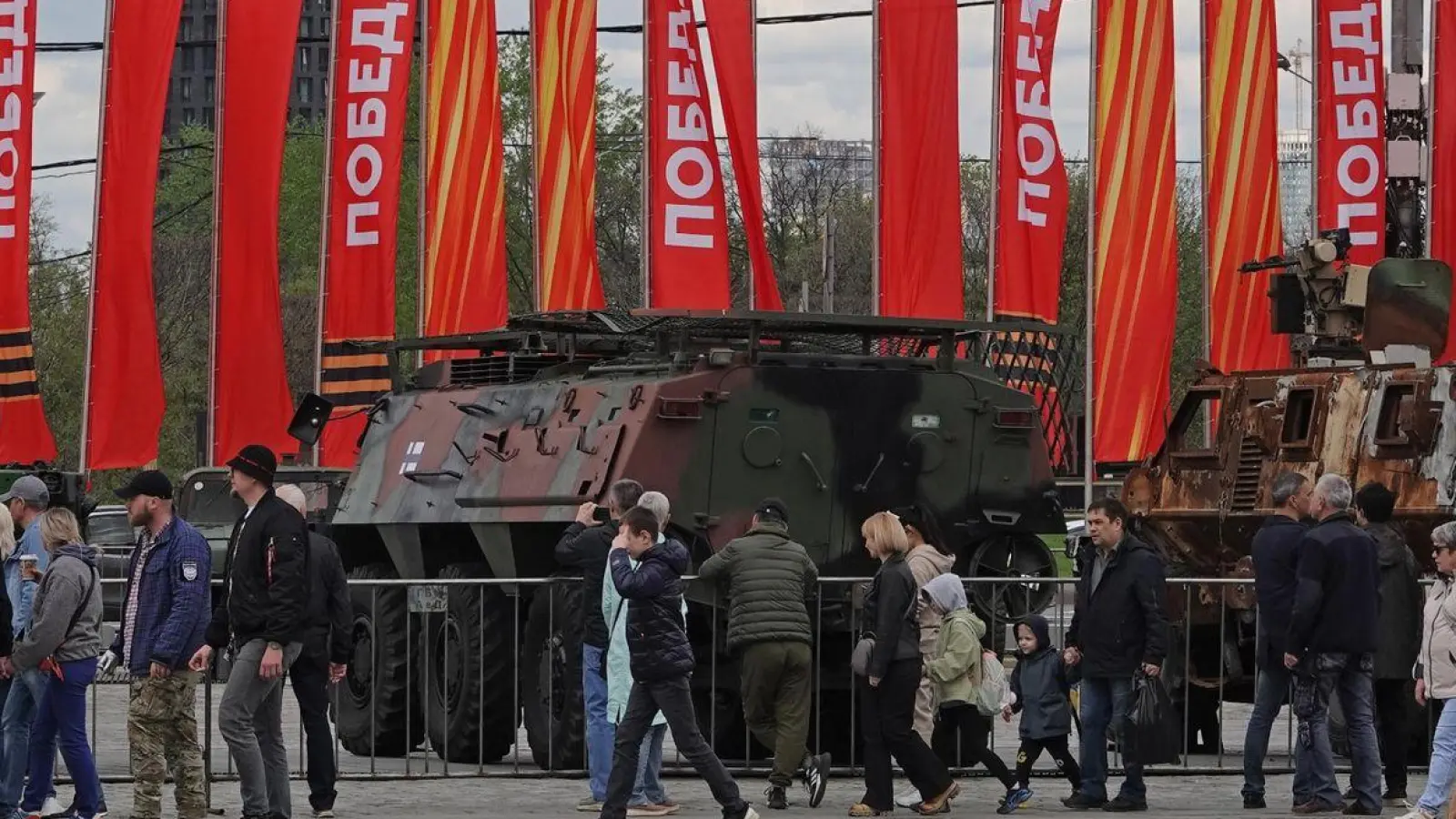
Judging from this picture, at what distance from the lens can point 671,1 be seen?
3025 cm

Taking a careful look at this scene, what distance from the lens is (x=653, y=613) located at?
45.7 feet

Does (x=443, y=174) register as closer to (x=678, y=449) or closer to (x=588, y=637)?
(x=678, y=449)

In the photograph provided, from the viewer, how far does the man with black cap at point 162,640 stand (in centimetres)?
1352

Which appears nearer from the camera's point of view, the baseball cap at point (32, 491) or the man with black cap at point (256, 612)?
the man with black cap at point (256, 612)

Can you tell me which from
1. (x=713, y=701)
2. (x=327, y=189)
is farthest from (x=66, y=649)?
(x=327, y=189)

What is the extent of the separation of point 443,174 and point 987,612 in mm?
14733

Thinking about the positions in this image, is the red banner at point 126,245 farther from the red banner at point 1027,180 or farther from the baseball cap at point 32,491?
the baseball cap at point 32,491

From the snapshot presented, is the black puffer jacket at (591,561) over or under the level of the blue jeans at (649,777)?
over

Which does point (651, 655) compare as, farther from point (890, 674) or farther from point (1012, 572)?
point (1012, 572)

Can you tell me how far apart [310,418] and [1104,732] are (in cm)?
819

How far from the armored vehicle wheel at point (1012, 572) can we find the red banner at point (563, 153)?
1324 centimetres

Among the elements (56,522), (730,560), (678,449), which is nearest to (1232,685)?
(678,449)

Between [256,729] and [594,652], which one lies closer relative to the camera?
[256,729]

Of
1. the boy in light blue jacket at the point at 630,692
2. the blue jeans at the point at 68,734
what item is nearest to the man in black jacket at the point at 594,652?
the boy in light blue jacket at the point at 630,692
